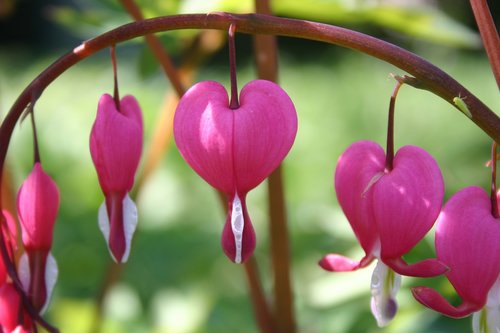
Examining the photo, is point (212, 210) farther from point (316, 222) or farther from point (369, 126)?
Result: point (369, 126)

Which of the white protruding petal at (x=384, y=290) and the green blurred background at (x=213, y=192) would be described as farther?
the green blurred background at (x=213, y=192)

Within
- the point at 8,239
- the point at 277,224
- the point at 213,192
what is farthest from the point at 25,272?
the point at 213,192

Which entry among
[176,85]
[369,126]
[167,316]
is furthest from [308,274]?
[369,126]

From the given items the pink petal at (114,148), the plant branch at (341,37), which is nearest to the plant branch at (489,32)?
the plant branch at (341,37)

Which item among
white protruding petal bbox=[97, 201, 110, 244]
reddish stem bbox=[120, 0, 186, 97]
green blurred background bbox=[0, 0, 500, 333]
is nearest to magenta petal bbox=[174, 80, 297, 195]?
white protruding petal bbox=[97, 201, 110, 244]

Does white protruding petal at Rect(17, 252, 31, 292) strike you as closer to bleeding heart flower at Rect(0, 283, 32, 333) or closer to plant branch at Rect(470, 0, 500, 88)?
bleeding heart flower at Rect(0, 283, 32, 333)

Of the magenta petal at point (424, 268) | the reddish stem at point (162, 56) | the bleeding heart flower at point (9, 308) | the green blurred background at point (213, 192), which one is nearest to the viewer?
the magenta petal at point (424, 268)

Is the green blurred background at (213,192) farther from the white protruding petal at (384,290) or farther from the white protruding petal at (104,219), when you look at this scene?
the white protruding petal at (104,219)
